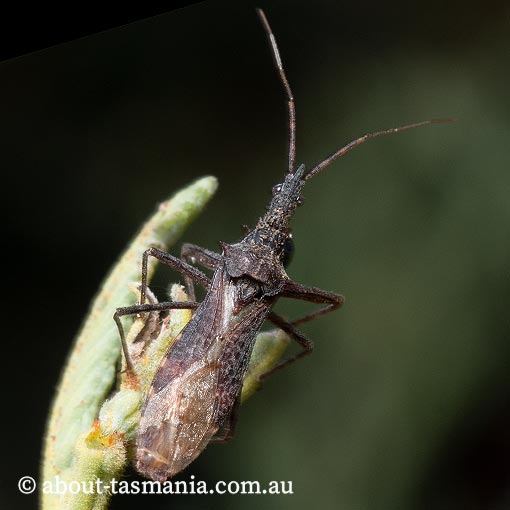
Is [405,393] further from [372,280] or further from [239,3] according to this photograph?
[239,3]

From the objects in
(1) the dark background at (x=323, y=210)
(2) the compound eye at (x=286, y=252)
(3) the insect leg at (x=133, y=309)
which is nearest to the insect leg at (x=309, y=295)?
(2) the compound eye at (x=286, y=252)

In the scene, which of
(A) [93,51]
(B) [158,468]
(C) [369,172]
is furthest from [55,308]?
(B) [158,468]

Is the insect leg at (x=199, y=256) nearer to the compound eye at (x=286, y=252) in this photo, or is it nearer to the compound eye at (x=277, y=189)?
the compound eye at (x=286, y=252)

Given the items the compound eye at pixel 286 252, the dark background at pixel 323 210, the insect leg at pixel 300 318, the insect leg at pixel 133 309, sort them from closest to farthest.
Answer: the insect leg at pixel 133 309, the insect leg at pixel 300 318, the compound eye at pixel 286 252, the dark background at pixel 323 210

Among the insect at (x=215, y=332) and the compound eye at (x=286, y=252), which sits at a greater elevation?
the compound eye at (x=286, y=252)

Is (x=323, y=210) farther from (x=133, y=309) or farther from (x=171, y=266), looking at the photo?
(x=133, y=309)

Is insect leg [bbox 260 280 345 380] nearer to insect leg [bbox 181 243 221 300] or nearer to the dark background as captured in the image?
insect leg [bbox 181 243 221 300]
